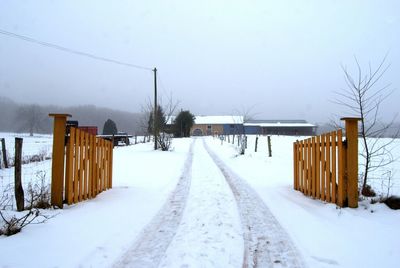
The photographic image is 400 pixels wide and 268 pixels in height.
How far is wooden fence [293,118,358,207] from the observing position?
6267mm

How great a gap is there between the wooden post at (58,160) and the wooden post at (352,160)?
4858mm

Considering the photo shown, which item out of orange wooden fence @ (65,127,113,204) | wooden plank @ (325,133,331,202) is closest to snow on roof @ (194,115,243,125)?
orange wooden fence @ (65,127,113,204)

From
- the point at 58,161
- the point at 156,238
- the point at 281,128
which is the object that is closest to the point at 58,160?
the point at 58,161

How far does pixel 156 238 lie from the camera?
16.0 feet

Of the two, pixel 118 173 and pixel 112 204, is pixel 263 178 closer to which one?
pixel 118 173

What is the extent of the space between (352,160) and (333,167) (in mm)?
422

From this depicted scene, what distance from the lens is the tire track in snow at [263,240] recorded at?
4.11 m

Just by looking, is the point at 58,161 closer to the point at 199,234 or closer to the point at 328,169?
the point at 199,234

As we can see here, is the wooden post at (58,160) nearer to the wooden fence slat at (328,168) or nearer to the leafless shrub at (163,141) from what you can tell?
the wooden fence slat at (328,168)

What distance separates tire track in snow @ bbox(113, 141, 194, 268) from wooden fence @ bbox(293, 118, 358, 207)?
107 inches

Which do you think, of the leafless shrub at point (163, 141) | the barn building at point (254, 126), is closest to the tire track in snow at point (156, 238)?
the leafless shrub at point (163, 141)

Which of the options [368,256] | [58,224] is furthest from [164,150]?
[368,256]

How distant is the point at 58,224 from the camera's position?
5242 millimetres

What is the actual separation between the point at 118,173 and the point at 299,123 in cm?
9450
